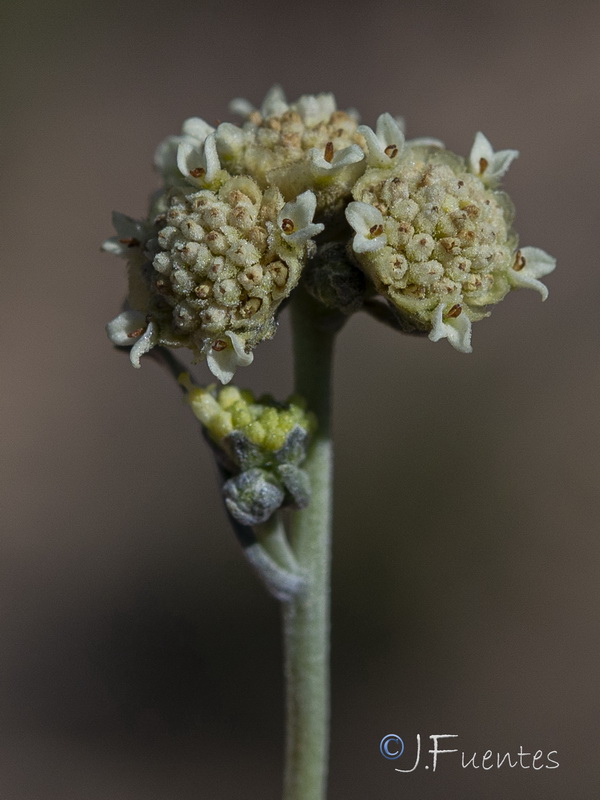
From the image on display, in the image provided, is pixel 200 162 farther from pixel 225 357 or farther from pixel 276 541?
pixel 276 541

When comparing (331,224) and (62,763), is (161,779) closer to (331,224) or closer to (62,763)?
(62,763)

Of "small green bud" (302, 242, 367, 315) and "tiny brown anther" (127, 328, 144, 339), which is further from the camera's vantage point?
"tiny brown anther" (127, 328, 144, 339)

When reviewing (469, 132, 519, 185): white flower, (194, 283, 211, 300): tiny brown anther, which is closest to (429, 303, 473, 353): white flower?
(469, 132, 519, 185): white flower

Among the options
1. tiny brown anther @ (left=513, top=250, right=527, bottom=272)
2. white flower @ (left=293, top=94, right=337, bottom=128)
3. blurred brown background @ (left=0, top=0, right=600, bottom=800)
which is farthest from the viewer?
blurred brown background @ (left=0, top=0, right=600, bottom=800)

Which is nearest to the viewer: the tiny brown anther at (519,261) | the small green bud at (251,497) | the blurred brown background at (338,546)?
the small green bud at (251,497)

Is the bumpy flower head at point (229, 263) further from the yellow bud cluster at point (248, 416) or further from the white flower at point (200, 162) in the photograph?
the yellow bud cluster at point (248, 416)

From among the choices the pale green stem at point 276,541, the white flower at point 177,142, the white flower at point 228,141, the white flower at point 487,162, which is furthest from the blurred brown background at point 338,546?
the pale green stem at point 276,541

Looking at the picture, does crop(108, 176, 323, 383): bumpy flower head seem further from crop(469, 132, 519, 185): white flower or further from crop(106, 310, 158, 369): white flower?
crop(469, 132, 519, 185): white flower

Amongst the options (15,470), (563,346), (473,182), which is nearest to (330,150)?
(473,182)
